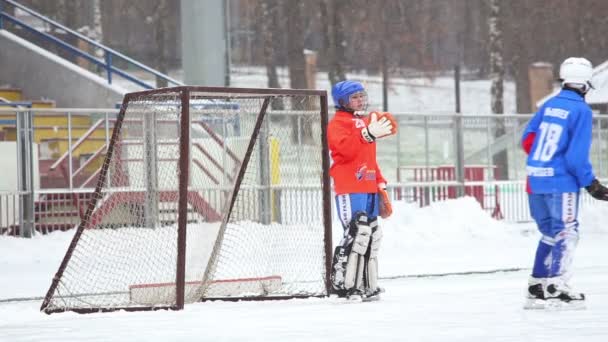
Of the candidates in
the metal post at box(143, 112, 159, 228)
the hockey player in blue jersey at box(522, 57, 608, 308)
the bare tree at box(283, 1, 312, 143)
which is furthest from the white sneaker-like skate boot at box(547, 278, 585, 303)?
the bare tree at box(283, 1, 312, 143)

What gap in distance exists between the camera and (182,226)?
941 cm

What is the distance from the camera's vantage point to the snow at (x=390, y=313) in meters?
7.79

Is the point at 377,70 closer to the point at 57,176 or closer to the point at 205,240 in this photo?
the point at 57,176

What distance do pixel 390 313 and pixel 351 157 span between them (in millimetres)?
1224

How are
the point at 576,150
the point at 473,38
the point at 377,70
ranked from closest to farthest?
the point at 576,150 → the point at 377,70 → the point at 473,38

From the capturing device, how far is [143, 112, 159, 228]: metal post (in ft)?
36.7

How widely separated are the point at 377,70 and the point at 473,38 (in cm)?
593

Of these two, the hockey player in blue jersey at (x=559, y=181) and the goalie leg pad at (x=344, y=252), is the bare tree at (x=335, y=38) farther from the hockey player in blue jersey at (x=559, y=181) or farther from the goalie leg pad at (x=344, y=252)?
the hockey player in blue jersey at (x=559, y=181)

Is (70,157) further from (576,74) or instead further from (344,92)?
(576,74)

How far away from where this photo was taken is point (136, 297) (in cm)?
1005

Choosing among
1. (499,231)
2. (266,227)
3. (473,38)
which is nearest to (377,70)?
(473,38)

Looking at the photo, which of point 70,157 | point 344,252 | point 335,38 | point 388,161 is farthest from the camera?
point 335,38

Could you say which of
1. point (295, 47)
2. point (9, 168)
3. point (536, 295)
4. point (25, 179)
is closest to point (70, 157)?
point (25, 179)

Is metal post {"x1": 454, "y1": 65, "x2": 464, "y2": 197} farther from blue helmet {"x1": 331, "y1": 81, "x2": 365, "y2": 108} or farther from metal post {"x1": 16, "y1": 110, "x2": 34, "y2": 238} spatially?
blue helmet {"x1": 331, "y1": 81, "x2": 365, "y2": 108}
